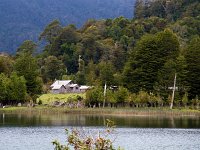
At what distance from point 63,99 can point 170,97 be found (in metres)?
20.2

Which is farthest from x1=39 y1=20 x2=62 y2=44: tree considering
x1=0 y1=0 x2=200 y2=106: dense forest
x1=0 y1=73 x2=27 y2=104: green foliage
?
x1=0 y1=73 x2=27 y2=104: green foliage

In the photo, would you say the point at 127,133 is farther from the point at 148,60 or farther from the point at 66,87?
the point at 66,87

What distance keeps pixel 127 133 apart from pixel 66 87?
67845mm

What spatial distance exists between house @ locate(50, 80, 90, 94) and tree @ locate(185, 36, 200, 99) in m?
32.0

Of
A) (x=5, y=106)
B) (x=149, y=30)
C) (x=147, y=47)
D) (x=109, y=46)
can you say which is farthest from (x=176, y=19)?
(x=5, y=106)

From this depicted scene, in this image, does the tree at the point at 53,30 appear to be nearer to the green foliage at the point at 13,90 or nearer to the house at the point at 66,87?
the house at the point at 66,87

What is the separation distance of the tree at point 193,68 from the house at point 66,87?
32.0 metres

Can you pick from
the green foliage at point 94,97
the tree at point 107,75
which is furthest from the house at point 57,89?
the green foliage at point 94,97

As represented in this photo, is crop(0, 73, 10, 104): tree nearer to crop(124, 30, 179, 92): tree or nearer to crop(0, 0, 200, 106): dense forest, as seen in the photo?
crop(0, 0, 200, 106): dense forest

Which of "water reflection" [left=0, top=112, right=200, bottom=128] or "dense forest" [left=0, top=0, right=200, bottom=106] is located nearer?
"water reflection" [left=0, top=112, right=200, bottom=128]

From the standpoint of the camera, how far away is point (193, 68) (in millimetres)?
91688

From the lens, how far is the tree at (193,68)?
91.1 metres

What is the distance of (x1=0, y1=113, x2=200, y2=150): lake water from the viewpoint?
143ft

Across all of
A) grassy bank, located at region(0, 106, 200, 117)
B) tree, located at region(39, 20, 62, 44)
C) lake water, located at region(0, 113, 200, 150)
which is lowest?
lake water, located at region(0, 113, 200, 150)
